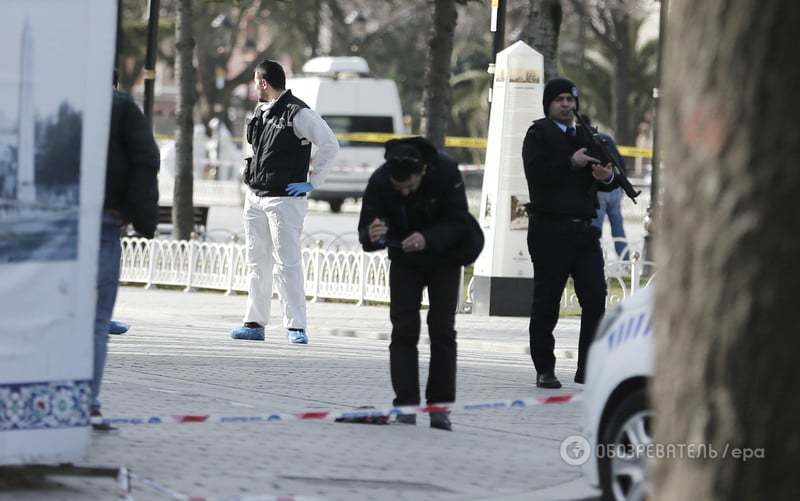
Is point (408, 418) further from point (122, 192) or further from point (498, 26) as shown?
point (498, 26)

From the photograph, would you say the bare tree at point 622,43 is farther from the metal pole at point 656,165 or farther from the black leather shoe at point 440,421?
the black leather shoe at point 440,421

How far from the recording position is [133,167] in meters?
7.96

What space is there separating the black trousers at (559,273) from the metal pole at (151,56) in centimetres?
870

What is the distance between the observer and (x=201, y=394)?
979 centimetres

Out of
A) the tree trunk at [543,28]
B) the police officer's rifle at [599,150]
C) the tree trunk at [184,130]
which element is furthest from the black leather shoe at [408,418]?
the tree trunk at [184,130]

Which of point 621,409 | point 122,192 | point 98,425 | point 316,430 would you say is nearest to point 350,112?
point 316,430

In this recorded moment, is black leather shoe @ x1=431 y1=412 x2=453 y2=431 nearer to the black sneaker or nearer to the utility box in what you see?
the black sneaker

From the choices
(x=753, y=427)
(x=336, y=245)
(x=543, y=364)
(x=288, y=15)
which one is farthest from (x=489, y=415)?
(x=288, y=15)

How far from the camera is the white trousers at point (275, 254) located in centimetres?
1227

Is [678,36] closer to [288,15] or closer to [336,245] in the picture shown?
[336,245]

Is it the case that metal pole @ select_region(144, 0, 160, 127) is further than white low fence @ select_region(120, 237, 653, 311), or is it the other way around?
metal pole @ select_region(144, 0, 160, 127)

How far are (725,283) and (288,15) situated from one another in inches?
1983

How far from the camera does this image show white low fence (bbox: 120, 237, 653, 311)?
16828 mm

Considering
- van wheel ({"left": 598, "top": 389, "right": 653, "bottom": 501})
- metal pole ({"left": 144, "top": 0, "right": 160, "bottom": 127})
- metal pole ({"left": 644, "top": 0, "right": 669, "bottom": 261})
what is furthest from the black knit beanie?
metal pole ({"left": 644, "top": 0, "right": 669, "bottom": 261})
